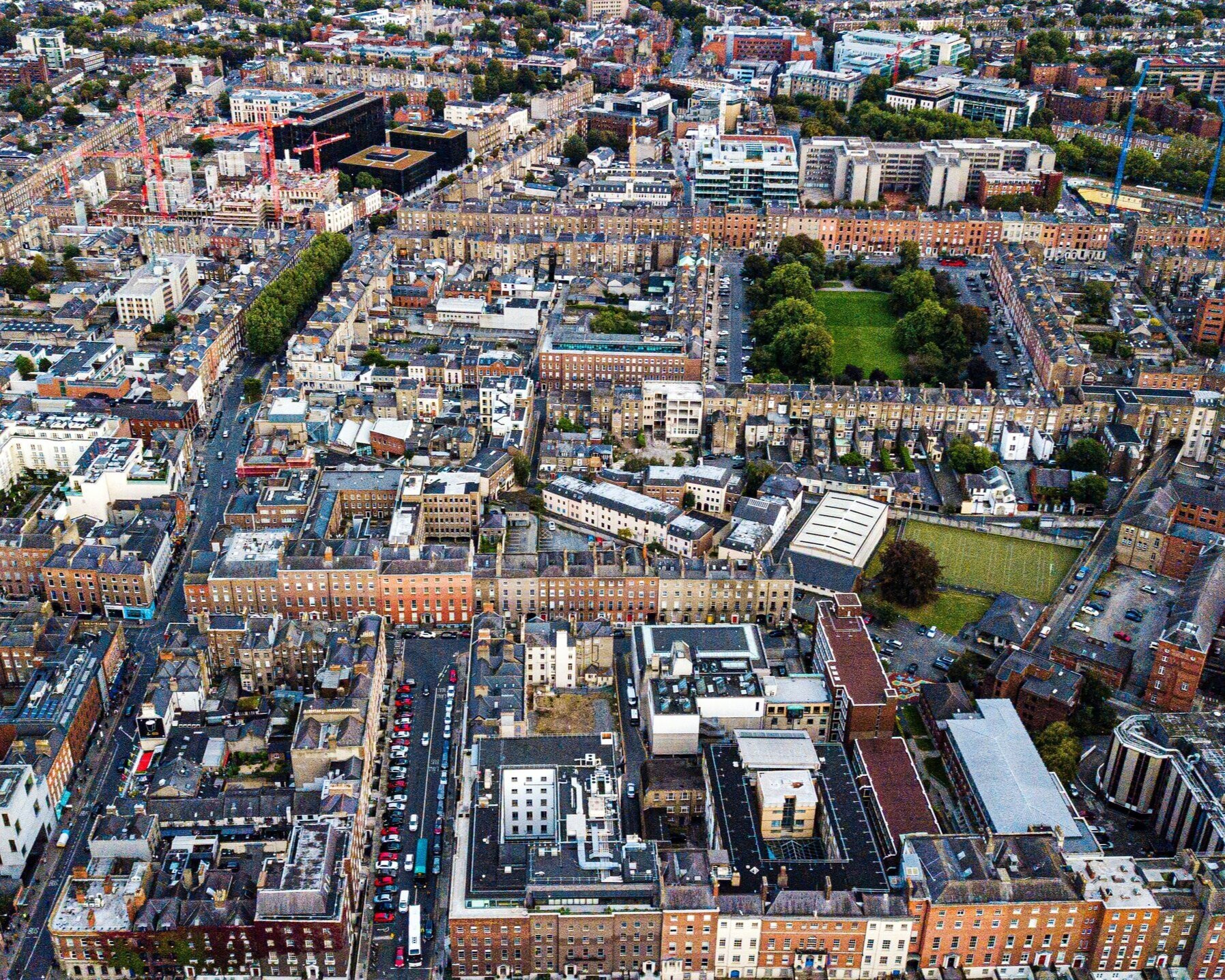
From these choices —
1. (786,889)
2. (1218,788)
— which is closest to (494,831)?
(786,889)

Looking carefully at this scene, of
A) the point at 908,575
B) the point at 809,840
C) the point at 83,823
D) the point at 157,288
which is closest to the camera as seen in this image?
the point at 809,840

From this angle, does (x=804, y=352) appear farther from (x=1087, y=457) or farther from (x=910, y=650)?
(x=910, y=650)

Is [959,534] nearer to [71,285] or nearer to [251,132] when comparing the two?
[71,285]

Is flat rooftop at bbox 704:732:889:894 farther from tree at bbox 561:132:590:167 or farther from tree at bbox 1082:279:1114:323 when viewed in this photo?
tree at bbox 561:132:590:167

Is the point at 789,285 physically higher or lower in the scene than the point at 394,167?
lower

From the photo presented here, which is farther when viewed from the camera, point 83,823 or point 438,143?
point 438,143

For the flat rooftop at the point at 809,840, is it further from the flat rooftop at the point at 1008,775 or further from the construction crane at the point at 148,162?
the construction crane at the point at 148,162

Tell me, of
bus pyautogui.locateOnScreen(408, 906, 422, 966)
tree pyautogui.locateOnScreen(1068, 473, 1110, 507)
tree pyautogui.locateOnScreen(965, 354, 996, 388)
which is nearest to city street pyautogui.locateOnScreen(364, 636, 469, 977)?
bus pyautogui.locateOnScreen(408, 906, 422, 966)

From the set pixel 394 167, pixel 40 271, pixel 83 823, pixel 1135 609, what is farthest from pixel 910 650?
pixel 394 167

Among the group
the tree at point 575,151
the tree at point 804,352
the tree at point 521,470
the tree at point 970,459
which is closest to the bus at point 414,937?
the tree at point 521,470
